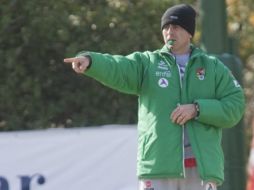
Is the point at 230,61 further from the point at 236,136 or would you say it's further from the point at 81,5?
the point at 81,5

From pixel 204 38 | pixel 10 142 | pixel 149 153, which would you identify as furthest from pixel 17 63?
pixel 149 153

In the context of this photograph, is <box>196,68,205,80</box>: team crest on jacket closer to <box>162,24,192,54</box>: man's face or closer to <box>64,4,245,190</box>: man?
<box>64,4,245,190</box>: man

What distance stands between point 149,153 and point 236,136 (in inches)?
87.3

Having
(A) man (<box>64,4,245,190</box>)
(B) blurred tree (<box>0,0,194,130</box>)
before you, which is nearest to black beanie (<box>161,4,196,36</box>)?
(A) man (<box>64,4,245,190</box>)

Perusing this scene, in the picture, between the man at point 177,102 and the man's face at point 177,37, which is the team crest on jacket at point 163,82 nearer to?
the man at point 177,102

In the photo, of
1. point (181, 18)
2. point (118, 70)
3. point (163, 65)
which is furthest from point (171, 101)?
point (181, 18)

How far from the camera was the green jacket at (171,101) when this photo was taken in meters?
4.98

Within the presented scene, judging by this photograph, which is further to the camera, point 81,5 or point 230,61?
point 81,5

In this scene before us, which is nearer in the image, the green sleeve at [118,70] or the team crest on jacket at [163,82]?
the green sleeve at [118,70]

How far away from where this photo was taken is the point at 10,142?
757cm

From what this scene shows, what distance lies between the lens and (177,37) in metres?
5.12

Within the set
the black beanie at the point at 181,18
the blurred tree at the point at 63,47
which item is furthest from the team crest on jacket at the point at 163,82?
the blurred tree at the point at 63,47

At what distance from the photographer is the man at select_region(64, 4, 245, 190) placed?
16.3ft

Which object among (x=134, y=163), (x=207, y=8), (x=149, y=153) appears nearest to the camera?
(x=149, y=153)
